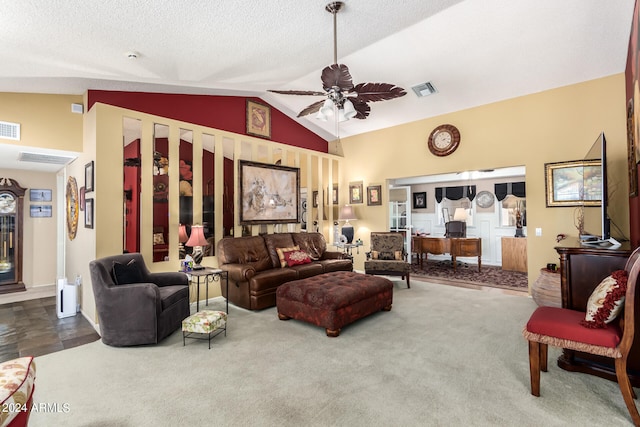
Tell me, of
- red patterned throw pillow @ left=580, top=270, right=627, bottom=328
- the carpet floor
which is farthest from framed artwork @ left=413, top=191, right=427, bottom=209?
red patterned throw pillow @ left=580, top=270, right=627, bottom=328

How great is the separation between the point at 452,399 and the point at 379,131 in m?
5.71

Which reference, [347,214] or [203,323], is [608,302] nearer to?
[203,323]

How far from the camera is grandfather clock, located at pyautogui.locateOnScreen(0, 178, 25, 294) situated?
5.60 m

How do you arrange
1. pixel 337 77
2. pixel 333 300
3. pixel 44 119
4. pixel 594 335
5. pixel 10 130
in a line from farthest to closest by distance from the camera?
pixel 44 119 → pixel 10 130 → pixel 333 300 → pixel 337 77 → pixel 594 335

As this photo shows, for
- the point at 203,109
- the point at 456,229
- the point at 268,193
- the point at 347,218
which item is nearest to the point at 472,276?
the point at 456,229

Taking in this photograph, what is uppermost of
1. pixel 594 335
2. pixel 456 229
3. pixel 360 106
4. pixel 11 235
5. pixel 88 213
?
pixel 360 106

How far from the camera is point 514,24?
3637mm

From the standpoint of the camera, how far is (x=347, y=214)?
685 centimetres

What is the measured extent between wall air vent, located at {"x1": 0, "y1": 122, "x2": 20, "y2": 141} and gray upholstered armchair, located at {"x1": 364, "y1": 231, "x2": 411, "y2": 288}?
5.52m

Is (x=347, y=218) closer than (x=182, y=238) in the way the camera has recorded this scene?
No

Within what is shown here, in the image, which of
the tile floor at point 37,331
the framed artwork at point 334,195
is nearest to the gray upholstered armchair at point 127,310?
the tile floor at point 37,331

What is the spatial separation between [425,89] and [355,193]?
2.86 metres

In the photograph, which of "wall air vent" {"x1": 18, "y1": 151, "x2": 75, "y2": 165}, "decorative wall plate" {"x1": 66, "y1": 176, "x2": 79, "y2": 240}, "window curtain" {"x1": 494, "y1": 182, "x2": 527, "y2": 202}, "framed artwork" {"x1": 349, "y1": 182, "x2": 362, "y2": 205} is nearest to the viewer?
"wall air vent" {"x1": 18, "y1": 151, "x2": 75, "y2": 165}

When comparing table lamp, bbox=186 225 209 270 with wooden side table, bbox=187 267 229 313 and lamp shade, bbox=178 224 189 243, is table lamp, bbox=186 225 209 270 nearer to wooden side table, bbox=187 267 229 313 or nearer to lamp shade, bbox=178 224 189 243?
wooden side table, bbox=187 267 229 313
